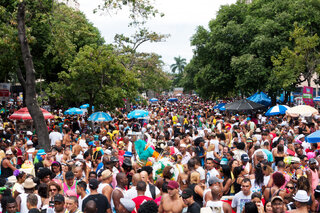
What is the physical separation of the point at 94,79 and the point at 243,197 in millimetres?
16674

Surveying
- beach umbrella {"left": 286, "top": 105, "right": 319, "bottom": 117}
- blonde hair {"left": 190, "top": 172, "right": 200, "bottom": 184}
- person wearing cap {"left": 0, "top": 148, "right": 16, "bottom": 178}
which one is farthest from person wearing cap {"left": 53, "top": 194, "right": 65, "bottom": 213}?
beach umbrella {"left": 286, "top": 105, "right": 319, "bottom": 117}

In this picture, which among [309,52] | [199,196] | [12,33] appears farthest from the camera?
[309,52]

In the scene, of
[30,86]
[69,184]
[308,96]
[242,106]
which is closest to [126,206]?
[69,184]

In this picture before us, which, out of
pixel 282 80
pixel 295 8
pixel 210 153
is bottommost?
pixel 210 153

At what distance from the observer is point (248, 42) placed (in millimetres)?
34250

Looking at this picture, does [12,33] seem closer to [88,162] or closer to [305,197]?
[88,162]

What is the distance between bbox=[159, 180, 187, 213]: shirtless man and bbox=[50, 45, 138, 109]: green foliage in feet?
Result: 52.5

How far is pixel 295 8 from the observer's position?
30.7 metres

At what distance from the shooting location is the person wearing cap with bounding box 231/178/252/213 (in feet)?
21.7

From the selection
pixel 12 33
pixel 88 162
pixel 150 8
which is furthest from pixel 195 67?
pixel 88 162

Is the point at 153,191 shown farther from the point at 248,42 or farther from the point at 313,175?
the point at 248,42

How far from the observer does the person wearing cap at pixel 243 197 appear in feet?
21.7

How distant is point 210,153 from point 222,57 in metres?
24.8

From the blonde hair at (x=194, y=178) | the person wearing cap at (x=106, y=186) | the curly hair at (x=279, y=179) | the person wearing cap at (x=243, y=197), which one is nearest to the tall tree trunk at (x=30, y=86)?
the person wearing cap at (x=106, y=186)
